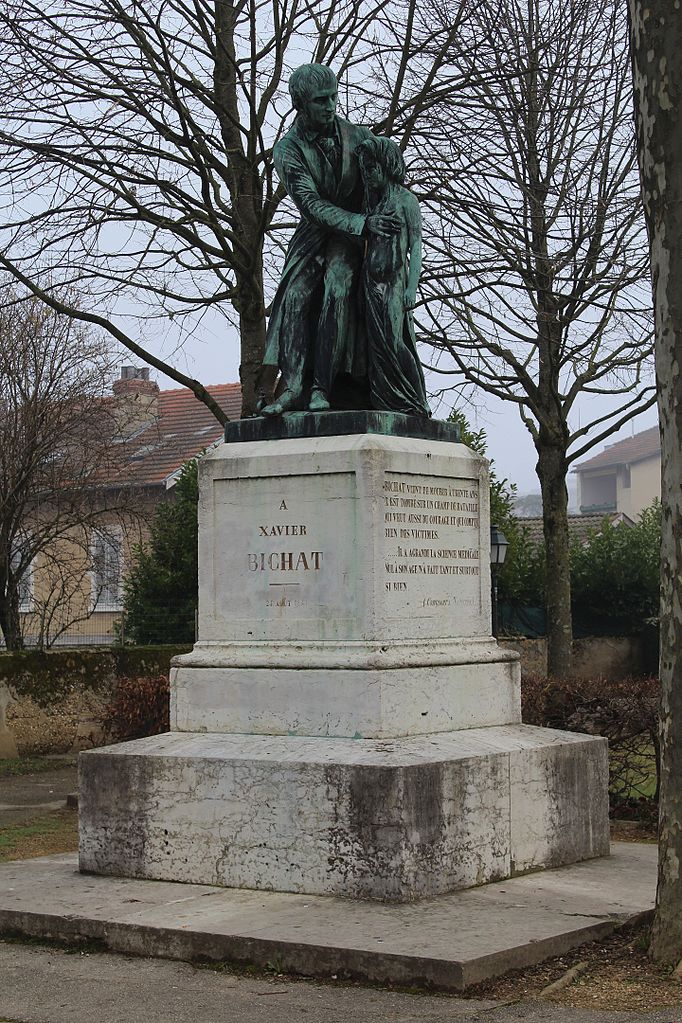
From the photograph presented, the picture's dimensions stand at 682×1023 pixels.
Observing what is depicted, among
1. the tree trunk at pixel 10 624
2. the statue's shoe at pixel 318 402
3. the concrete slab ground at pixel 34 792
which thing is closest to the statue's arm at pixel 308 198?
the statue's shoe at pixel 318 402

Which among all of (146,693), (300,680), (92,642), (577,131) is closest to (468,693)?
(300,680)

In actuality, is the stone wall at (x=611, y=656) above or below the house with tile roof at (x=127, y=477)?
below

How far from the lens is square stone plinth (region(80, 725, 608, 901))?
6.93 m

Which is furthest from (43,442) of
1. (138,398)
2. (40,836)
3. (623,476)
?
(623,476)

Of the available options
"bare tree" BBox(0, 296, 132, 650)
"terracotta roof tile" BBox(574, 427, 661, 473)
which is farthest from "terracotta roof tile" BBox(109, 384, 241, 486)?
"terracotta roof tile" BBox(574, 427, 661, 473)

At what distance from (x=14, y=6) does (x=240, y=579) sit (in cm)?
811

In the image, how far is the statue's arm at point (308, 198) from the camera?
27.2ft

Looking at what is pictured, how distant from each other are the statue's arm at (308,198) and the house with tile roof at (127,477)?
58.1 feet

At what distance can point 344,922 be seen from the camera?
646 centimetres

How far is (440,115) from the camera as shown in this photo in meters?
15.2

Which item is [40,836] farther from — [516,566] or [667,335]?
[516,566]

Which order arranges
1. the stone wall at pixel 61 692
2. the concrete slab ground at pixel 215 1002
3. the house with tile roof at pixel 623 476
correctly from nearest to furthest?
the concrete slab ground at pixel 215 1002
the stone wall at pixel 61 692
the house with tile roof at pixel 623 476

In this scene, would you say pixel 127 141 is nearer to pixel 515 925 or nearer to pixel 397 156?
pixel 397 156

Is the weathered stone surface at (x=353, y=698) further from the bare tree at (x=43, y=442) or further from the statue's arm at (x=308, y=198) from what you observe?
the bare tree at (x=43, y=442)
